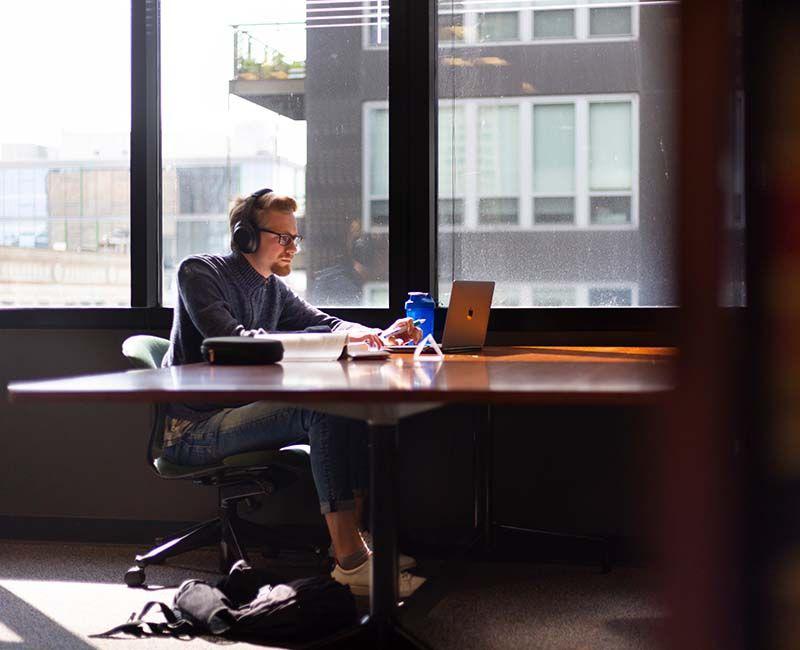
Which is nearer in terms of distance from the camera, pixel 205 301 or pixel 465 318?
pixel 205 301

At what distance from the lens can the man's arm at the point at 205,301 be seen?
2762mm

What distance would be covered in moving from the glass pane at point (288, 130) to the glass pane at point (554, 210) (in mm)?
544

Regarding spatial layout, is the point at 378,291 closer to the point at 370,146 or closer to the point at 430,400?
the point at 370,146

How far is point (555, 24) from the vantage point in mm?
3471

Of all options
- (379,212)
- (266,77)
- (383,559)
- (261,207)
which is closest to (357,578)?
(383,559)

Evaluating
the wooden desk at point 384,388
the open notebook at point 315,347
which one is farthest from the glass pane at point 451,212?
the open notebook at point 315,347

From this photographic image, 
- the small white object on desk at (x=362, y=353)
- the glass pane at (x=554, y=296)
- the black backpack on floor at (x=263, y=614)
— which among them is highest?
the glass pane at (x=554, y=296)

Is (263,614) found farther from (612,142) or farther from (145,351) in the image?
(612,142)

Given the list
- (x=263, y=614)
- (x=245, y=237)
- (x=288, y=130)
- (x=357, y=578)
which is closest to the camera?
(x=263, y=614)

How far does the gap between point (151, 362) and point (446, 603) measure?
110cm

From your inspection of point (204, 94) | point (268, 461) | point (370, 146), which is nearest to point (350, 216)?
point (370, 146)

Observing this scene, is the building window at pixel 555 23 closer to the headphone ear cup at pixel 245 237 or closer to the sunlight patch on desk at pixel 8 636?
the headphone ear cup at pixel 245 237

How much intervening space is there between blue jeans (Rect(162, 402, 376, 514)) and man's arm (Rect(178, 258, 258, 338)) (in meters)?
0.24

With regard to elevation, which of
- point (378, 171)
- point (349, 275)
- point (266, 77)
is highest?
point (266, 77)
